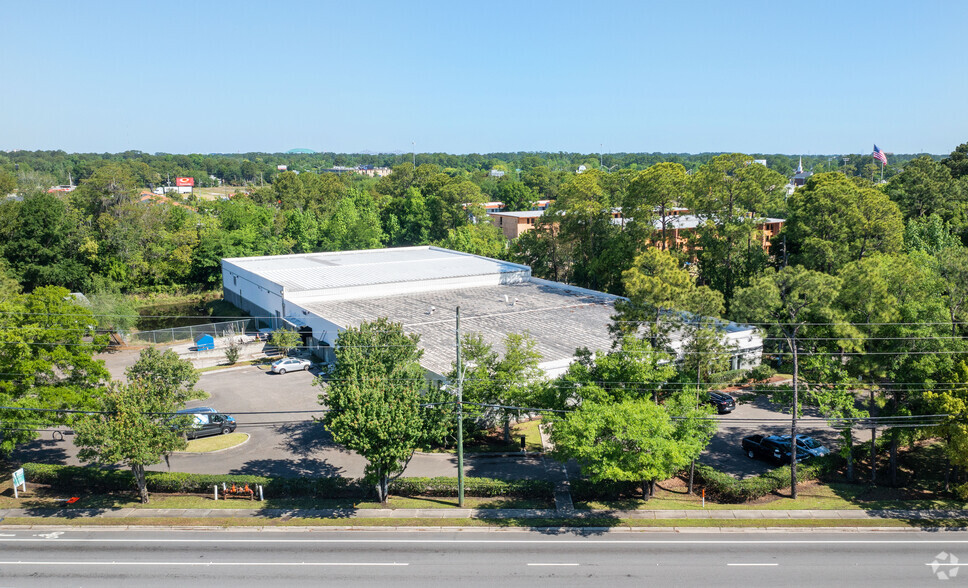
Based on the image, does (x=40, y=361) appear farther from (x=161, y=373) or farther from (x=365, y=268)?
(x=365, y=268)

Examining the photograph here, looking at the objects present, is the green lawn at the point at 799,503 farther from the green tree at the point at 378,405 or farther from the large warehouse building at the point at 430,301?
the large warehouse building at the point at 430,301

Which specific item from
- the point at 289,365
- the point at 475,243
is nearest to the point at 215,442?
the point at 289,365

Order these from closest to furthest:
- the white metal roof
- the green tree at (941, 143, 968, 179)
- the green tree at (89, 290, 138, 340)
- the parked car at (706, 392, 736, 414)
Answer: the parked car at (706, 392, 736, 414), the green tree at (89, 290, 138, 340), the white metal roof, the green tree at (941, 143, 968, 179)

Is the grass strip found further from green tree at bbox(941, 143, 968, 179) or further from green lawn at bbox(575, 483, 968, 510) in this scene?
green tree at bbox(941, 143, 968, 179)

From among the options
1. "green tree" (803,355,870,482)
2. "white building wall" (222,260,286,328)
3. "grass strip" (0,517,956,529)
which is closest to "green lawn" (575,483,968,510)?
"grass strip" (0,517,956,529)

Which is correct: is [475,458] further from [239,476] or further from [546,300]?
[546,300]

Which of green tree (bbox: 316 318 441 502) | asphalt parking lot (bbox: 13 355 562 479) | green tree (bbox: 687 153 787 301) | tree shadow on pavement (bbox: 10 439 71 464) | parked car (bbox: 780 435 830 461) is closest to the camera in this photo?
green tree (bbox: 316 318 441 502)

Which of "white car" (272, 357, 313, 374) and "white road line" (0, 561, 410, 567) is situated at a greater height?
"white car" (272, 357, 313, 374)

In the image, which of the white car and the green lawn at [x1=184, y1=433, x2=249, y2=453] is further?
the white car
